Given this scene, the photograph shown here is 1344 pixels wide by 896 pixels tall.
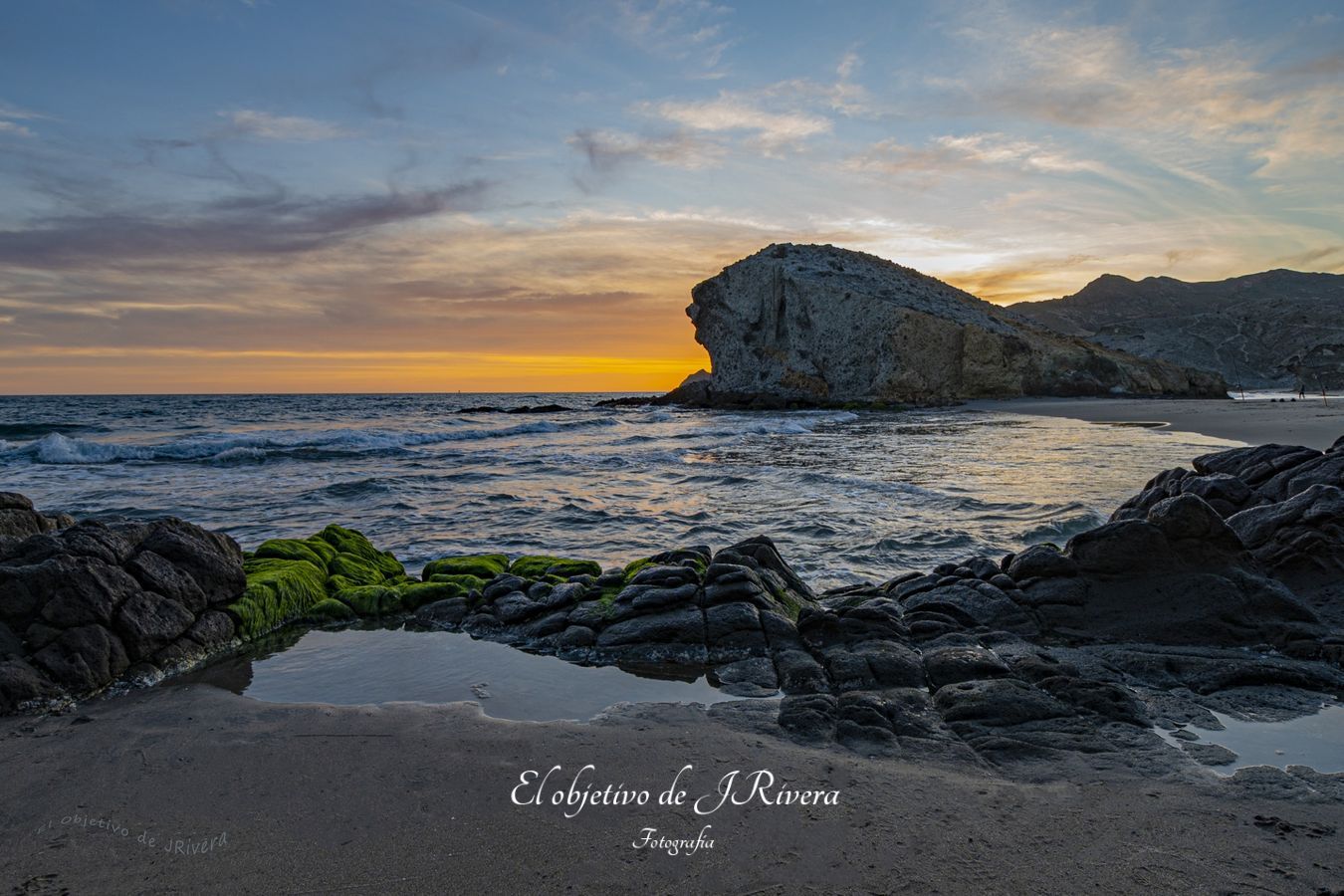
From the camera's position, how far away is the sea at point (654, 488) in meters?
10.4

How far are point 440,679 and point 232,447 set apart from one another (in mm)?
28408

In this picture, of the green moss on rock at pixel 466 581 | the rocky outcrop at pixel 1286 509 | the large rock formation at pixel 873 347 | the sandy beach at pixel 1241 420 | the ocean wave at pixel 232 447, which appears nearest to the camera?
the rocky outcrop at pixel 1286 509

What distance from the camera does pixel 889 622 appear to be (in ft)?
18.4

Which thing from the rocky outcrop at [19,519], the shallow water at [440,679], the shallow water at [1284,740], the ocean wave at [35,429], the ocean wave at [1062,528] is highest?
the rocky outcrop at [19,519]

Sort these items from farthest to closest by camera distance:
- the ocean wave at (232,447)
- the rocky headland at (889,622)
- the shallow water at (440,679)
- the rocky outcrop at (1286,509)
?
the ocean wave at (232,447)
the rocky outcrop at (1286,509)
the shallow water at (440,679)
the rocky headland at (889,622)

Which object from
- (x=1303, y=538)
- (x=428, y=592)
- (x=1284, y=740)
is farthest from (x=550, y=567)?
(x=1303, y=538)

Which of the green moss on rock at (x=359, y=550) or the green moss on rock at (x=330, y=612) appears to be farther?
the green moss on rock at (x=359, y=550)

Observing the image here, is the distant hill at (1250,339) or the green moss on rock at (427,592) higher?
the distant hill at (1250,339)

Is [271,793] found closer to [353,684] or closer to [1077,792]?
[353,684]

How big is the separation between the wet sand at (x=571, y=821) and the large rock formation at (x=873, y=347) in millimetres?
55483

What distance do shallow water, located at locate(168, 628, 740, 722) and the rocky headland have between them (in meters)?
0.25

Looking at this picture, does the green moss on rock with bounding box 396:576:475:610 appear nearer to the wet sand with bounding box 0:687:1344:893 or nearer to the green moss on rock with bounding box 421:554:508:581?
the green moss on rock with bounding box 421:554:508:581

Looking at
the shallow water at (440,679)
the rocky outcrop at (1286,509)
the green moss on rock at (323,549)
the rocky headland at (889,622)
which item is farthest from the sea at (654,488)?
the shallow water at (440,679)

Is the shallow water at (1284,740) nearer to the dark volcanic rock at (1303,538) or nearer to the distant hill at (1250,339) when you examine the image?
the dark volcanic rock at (1303,538)
